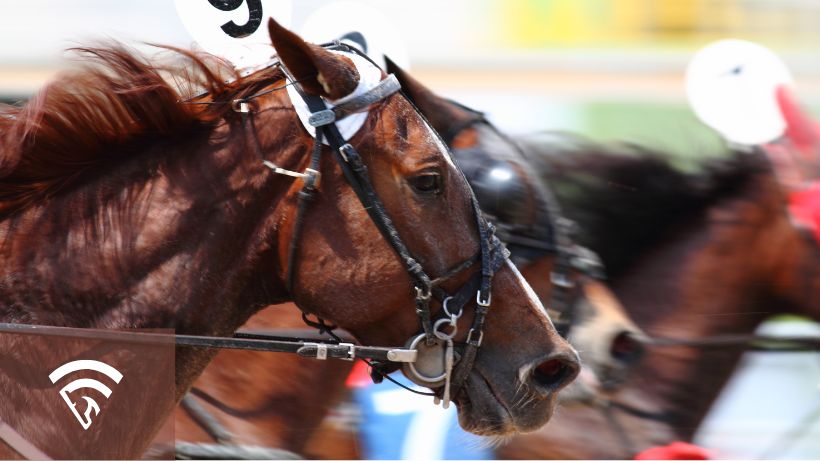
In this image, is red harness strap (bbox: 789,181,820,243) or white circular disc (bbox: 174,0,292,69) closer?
white circular disc (bbox: 174,0,292,69)

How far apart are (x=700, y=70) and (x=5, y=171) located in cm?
242

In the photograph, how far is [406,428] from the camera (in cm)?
305

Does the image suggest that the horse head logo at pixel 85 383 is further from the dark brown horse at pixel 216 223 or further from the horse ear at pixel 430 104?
the horse ear at pixel 430 104

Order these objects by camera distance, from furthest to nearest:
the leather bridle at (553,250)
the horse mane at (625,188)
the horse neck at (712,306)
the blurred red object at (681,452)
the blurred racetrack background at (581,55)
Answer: the blurred racetrack background at (581,55) < the horse mane at (625,188) < the horse neck at (712,306) < the leather bridle at (553,250) < the blurred red object at (681,452)

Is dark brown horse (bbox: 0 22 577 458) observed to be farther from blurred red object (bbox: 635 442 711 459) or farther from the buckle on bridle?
blurred red object (bbox: 635 442 711 459)

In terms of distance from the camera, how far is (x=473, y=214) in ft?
6.43

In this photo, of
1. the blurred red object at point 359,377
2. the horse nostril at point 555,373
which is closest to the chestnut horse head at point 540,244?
the blurred red object at point 359,377

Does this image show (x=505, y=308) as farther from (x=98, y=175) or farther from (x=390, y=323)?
(x=98, y=175)

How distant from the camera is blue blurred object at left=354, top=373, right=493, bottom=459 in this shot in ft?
9.83

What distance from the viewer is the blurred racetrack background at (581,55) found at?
5215 millimetres

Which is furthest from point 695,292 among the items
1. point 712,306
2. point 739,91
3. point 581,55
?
point 581,55

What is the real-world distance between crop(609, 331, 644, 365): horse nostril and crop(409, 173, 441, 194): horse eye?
1.41 m

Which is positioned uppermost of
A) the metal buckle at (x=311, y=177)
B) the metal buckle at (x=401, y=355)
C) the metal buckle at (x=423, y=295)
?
the metal buckle at (x=311, y=177)

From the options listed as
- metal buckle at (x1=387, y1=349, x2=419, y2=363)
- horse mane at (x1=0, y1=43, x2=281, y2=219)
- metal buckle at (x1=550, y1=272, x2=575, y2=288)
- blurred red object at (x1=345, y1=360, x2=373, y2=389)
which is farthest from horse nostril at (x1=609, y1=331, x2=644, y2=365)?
horse mane at (x1=0, y1=43, x2=281, y2=219)
